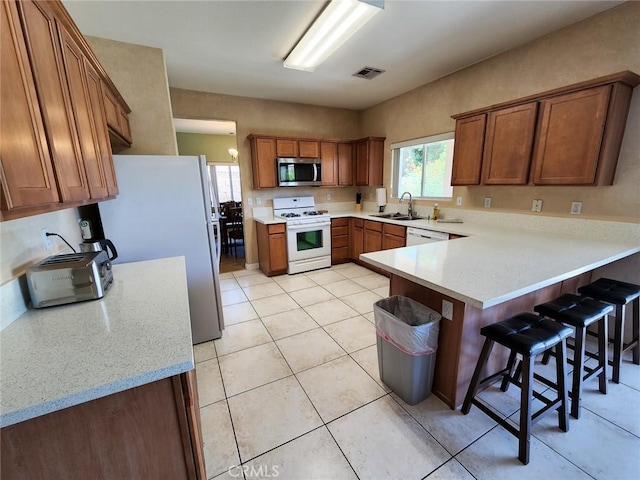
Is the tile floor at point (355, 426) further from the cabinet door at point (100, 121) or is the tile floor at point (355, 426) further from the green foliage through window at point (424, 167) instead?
the green foliage through window at point (424, 167)

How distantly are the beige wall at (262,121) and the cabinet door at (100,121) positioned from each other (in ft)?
7.33

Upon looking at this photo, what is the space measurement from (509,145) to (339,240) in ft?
8.77

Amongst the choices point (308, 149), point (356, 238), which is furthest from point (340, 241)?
point (308, 149)

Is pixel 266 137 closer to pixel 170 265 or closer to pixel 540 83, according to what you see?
pixel 170 265

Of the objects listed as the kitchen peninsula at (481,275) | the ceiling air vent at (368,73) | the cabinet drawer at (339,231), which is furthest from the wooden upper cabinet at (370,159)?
the kitchen peninsula at (481,275)

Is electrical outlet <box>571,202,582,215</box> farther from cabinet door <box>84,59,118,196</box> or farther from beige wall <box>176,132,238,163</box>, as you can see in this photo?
beige wall <box>176,132,238,163</box>

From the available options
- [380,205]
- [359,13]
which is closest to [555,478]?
[359,13]

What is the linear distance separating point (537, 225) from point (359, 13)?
8.15 ft

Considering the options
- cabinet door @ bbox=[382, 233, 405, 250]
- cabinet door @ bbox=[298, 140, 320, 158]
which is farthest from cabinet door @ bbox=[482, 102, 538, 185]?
cabinet door @ bbox=[298, 140, 320, 158]

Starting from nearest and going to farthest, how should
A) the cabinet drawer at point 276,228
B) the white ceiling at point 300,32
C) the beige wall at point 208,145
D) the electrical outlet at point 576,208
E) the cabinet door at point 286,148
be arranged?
1. the white ceiling at point 300,32
2. the electrical outlet at point 576,208
3. the cabinet drawer at point 276,228
4. the cabinet door at point 286,148
5. the beige wall at point 208,145

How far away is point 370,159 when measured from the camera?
4.51 meters

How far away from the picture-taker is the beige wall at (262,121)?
383 centimetres

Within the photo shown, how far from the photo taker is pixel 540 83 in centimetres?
253

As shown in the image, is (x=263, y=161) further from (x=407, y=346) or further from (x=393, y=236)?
(x=407, y=346)
